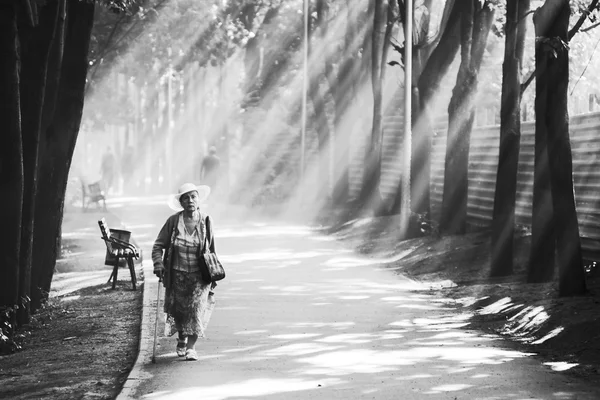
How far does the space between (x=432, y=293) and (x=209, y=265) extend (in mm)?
6541

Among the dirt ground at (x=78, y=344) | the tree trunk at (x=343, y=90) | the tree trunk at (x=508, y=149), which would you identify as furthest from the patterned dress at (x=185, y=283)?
the tree trunk at (x=343, y=90)

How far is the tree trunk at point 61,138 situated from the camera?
1703 centimetres

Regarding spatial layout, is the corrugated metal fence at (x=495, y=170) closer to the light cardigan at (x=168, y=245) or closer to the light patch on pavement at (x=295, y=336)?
the light patch on pavement at (x=295, y=336)

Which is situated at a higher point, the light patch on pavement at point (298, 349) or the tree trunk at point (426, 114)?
the tree trunk at point (426, 114)

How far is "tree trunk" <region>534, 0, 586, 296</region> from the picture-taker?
45.4ft

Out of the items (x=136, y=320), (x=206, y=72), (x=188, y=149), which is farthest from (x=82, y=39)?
(x=188, y=149)

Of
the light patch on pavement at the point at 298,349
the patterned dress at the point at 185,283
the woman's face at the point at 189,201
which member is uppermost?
the woman's face at the point at 189,201

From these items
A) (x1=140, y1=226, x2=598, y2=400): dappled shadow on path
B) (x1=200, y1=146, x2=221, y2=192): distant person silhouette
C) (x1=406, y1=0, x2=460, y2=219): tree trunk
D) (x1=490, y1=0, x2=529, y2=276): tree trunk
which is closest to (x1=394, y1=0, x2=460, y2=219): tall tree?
(x1=406, y1=0, x2=460, y2=219): tree trunk

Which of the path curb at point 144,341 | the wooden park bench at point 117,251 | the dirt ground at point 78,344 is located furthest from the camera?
the wooden park bench at point 117,251

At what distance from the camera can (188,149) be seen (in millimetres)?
69000

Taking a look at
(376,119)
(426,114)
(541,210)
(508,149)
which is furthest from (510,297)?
(376,119)

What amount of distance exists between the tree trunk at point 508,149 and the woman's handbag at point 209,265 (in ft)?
23.7

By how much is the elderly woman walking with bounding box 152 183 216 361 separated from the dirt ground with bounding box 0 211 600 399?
693 mm

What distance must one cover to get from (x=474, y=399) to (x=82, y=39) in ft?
33.5
